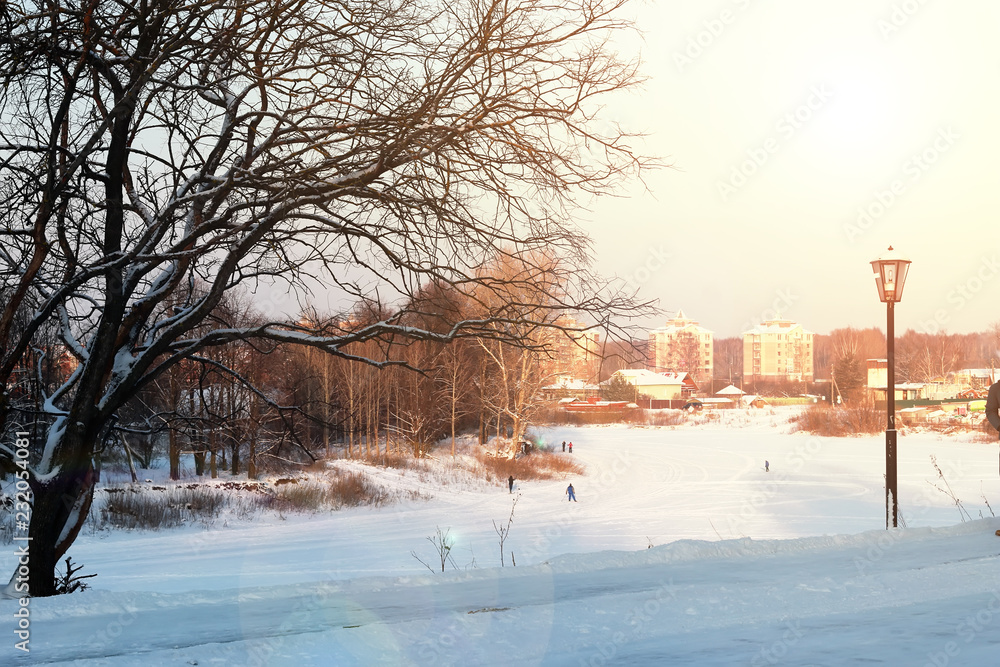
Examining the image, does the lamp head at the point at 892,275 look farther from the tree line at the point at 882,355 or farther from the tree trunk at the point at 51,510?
the tree line at the point at 882,355

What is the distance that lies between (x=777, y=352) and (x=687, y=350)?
23.5 m

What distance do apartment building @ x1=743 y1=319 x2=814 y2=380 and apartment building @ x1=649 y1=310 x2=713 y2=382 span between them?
863cm

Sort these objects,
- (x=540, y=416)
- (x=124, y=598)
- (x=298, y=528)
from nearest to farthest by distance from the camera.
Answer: (x=124, y=598)
(x=298, y=528)
(x=540, y=416)

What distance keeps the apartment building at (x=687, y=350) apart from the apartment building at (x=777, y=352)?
863cm

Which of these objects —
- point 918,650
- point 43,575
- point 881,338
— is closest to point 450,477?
point 43,575

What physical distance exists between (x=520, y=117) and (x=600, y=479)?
38336 millimetres

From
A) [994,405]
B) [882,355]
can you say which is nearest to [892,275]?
[994,405]

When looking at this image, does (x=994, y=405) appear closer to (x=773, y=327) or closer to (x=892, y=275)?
(x=892, y=275)

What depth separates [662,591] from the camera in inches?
219

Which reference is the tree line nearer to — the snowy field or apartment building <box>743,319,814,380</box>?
apartment building <box>743,319,814,380</box>

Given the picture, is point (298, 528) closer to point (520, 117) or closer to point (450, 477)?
point (450, 477)

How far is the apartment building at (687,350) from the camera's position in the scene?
447 ft

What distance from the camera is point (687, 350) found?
470 ft

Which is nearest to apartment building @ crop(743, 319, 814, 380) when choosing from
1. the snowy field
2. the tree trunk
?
the snowy field
